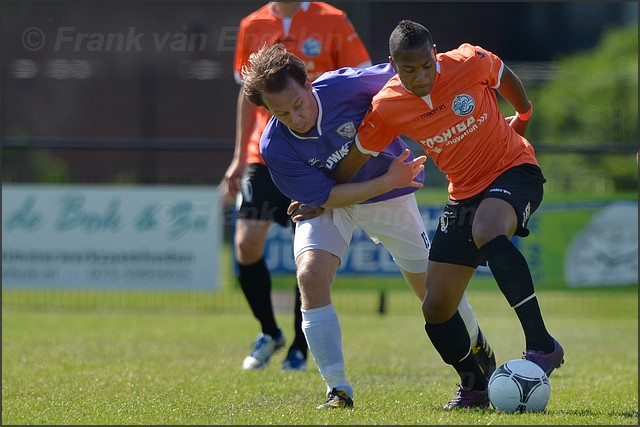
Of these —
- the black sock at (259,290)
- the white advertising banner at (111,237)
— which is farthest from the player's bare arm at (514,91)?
the white advertising banner at (111,237)

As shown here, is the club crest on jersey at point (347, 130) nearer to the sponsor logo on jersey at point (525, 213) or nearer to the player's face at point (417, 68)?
→ the player's face at point (417, 68)

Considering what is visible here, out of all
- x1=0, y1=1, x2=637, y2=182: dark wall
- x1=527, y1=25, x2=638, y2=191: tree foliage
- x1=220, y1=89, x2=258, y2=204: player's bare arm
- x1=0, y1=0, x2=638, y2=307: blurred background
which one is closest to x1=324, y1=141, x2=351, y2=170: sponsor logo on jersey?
x1=220, y1=89, x2=258, y2=204: player's bare arm

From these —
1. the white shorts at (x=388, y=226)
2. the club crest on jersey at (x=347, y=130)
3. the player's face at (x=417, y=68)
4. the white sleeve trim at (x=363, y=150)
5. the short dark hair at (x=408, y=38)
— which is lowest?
the white shorts at (x=388, y=226)

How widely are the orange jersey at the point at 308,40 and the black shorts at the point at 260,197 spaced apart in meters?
0.10

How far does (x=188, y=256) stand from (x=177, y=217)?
1.58 feet

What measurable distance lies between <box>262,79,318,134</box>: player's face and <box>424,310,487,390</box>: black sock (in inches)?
49.2

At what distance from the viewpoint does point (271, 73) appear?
5062 mm

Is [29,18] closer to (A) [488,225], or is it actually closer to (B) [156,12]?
(B) [156,12]

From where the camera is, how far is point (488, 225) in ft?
16.2

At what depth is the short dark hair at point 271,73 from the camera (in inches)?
200

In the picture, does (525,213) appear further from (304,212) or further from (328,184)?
(304,212)

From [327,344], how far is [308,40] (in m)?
2.87

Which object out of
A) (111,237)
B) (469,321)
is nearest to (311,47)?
(469,321)

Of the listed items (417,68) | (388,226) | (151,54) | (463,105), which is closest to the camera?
(417,68)
